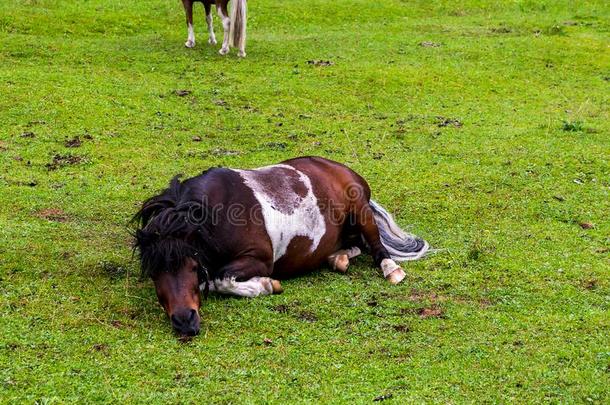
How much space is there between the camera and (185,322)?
5.81 metres

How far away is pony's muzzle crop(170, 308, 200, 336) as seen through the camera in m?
5.80

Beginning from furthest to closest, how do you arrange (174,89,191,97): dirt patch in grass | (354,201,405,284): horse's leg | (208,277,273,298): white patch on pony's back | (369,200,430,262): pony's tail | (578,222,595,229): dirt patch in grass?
(174,89,191,97): dirt patch in grass < (578,222,595,229): dirt patch in grass < (369,200,430,262): pony's tail < (354,201,405,284): horse's leg < (208,277,273,298): white patch on pony's back

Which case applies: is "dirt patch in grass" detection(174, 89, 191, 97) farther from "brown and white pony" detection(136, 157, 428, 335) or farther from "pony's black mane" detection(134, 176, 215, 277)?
"pony's black mane" detection(134, 176, 215, 277)

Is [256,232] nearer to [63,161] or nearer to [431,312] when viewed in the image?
[431,312]

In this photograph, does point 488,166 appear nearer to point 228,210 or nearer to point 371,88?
point 371,88

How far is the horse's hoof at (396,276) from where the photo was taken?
7.35 meters

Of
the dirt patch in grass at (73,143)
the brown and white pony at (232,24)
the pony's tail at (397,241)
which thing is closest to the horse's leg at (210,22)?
the brown and white pony at (232,24)

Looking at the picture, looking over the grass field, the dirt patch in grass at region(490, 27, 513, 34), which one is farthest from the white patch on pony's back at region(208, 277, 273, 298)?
the dirt patch in grass at region(490, 27, 513, 34)

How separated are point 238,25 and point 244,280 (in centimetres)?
1021

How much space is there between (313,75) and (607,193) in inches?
267

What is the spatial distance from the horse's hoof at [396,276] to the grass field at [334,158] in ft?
0.56

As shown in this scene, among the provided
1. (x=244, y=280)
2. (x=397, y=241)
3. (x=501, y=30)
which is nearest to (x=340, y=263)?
(x=397, y=241)

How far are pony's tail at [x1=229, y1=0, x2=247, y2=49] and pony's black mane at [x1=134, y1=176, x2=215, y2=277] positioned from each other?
32.1 ft

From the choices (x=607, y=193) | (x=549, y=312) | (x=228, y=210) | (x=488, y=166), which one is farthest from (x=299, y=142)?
(x=549, y=312)
